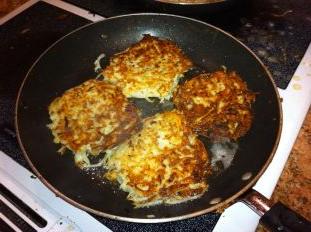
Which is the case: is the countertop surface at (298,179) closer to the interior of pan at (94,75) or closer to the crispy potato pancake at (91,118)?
the interior of pan at (94,75)

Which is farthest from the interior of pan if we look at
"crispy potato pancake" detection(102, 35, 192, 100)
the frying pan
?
"crispy potato pancake" detection(102, 35, 192, 100)

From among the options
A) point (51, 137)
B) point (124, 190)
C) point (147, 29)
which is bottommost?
point (124, 190)

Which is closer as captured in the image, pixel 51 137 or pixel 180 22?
pixel 51 137

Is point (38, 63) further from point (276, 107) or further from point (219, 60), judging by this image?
point (276, 107)

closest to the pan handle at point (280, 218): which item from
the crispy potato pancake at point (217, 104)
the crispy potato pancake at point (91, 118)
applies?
the crispy potato pancake at point (217, 104)

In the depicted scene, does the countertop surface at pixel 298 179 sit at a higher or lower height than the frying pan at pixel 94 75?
lower

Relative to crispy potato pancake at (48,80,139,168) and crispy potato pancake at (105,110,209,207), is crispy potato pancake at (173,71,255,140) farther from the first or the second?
crispy potato pancake at (48,80,139,168)

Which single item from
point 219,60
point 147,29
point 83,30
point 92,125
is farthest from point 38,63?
point 219,60
